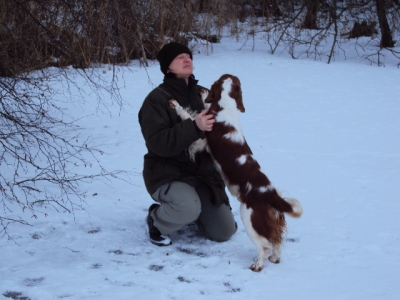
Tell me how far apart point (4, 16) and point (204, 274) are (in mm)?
2468

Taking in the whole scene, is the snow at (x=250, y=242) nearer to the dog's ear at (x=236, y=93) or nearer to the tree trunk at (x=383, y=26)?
the dog's ear at (x=236, y=93)

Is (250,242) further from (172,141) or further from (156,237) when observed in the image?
(172,141)

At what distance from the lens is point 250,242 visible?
11.5 ft

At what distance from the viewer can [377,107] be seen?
7.66 m

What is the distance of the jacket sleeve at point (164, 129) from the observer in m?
3.17

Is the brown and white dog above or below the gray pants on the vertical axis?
above

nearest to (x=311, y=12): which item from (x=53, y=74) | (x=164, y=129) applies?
(x=53, y=74)

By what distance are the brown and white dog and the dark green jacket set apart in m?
0.10

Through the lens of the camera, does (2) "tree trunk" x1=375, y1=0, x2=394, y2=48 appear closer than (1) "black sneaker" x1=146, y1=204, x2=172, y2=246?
No

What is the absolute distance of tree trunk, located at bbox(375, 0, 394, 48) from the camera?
11.6 metres

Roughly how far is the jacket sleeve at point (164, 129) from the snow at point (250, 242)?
2.25ft

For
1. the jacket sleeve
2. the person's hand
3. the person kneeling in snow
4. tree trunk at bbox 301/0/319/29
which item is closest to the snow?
the person kneeling in snow

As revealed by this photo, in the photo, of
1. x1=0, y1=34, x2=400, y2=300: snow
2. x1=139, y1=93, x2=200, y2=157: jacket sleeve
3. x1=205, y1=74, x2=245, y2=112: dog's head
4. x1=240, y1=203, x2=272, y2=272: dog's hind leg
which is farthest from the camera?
x1=205, y1=74, x2=245, y2=112: dog's head

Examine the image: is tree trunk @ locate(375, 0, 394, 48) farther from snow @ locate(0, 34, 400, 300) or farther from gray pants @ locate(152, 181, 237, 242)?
gray pants @ locate(152, 181, 237, 242)
